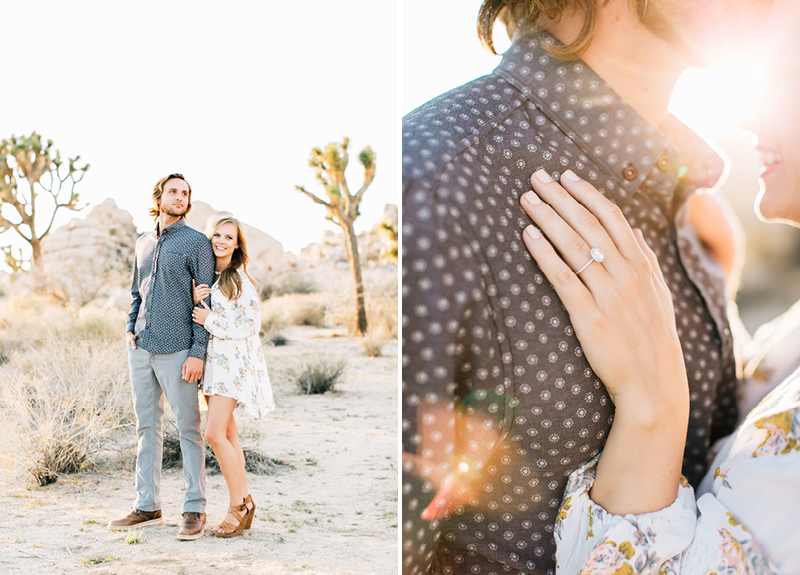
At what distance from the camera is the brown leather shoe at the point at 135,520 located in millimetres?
2361

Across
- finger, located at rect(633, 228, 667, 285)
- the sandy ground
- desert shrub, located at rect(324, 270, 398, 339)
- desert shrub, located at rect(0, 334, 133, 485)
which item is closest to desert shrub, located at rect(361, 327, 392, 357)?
desert shrub, located at rect(324, 270, 398, 339)

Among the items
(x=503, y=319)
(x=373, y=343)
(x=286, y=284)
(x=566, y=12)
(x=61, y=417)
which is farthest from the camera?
(x=286, y=284)

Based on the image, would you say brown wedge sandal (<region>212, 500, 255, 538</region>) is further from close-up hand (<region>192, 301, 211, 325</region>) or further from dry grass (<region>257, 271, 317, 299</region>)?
dry grass (<region>257, 271, 317, 299</region>)

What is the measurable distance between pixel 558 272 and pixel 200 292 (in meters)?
1.77

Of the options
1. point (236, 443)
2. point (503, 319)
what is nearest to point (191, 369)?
point (236, 443)

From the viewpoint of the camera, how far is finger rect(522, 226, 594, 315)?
794mm

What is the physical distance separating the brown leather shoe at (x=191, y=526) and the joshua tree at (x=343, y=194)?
6.42 m

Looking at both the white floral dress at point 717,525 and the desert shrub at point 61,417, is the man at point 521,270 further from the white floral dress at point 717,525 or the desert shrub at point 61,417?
the desert shrub at point 61,417

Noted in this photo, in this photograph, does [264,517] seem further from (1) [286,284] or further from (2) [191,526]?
(1) [286,284]

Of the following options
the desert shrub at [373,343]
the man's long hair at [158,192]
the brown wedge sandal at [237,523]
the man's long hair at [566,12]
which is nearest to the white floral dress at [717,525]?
A: the man's long hair at [566,12]

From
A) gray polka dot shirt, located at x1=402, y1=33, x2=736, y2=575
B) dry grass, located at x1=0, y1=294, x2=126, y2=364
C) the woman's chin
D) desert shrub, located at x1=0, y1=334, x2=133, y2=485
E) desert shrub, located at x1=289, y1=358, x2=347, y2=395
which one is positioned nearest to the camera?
gray polka dot shirt, located at x1=402, y1=33, x2=736, y2=575

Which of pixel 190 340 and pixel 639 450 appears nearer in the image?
pixel 639 450

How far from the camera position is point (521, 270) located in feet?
2.58

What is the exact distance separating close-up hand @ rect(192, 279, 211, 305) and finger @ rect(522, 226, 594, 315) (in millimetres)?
1733
